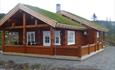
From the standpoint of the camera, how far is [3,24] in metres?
23.9

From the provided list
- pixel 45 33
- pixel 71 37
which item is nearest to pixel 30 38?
pixel 45 33

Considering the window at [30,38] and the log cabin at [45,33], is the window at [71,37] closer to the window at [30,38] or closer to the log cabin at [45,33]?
the log cabin at [45,33]

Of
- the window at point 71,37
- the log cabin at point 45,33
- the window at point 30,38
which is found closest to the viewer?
the log cabin at point 45,33

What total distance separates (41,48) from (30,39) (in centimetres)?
459

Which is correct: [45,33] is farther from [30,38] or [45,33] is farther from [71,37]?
[71,37]

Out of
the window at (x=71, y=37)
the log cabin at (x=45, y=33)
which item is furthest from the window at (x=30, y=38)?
the window at (x=71, y=37)

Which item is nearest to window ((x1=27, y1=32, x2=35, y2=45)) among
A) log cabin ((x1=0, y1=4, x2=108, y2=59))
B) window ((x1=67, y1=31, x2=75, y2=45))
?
log cabin ((x1=0, y1=4, x2=108, y2=59))

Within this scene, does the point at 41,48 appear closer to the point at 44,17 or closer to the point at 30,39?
the point at 44,17

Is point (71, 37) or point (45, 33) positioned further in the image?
point (71, 37)

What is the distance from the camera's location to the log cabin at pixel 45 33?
66.6ft

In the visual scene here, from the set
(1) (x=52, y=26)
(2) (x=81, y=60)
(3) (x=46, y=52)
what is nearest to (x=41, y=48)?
(3) (x=46, y=52)

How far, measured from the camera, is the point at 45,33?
24531 millimetres

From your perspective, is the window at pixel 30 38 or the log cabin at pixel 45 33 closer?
the log cabin at pixel 45 33

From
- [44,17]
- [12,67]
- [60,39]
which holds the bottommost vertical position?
[12,67]
